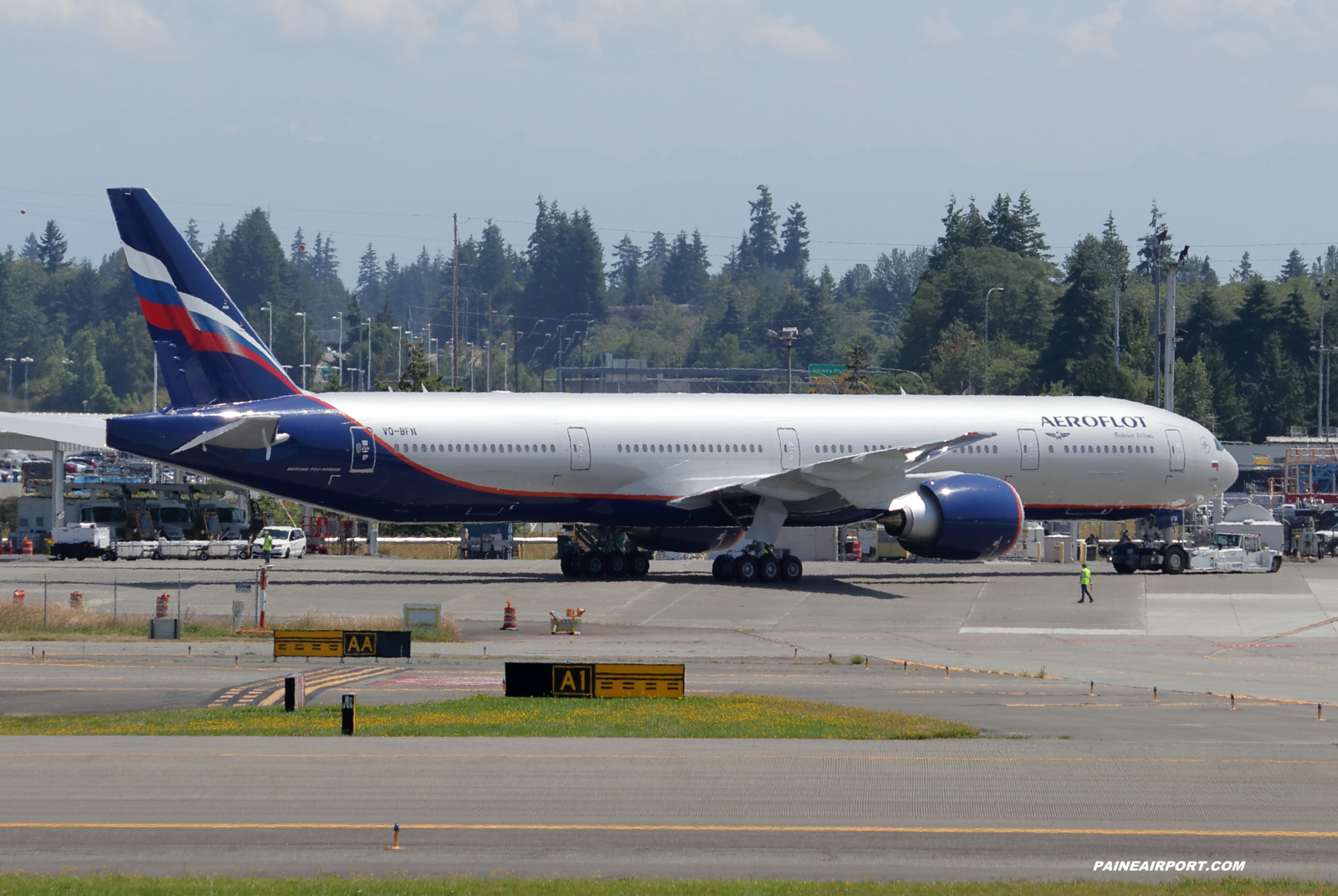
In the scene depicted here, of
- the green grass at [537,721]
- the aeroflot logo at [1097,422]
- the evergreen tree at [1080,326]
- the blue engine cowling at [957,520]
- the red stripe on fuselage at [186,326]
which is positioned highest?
the evergreen tree at [1080,326]

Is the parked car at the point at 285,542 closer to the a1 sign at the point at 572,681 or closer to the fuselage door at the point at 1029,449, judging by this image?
the fuselage door at the point at 1029,449

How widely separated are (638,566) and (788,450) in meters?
6.01

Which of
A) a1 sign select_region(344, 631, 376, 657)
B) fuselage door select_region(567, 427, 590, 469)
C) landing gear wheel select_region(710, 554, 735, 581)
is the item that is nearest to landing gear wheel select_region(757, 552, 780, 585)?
landing gear wheel select_region(710, 554, 735, 581)

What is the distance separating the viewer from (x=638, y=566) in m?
48.2

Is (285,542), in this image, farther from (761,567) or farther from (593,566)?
(761,567)

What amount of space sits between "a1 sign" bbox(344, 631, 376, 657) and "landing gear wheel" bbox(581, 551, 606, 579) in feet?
59.0

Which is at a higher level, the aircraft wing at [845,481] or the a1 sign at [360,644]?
the aircraft wing at [845,481]

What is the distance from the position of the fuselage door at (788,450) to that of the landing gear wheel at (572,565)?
7047 millimetres

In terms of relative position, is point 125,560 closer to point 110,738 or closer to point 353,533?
point 353,533

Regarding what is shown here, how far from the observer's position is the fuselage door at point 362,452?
42.9 meters

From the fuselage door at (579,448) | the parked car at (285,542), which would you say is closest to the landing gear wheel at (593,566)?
the fuselage door at (579,448)

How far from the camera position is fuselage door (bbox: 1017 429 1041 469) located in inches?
1911

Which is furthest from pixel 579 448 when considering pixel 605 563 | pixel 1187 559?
pixel 1187 559

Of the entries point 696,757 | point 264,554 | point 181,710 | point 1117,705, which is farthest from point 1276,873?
point 264,554
